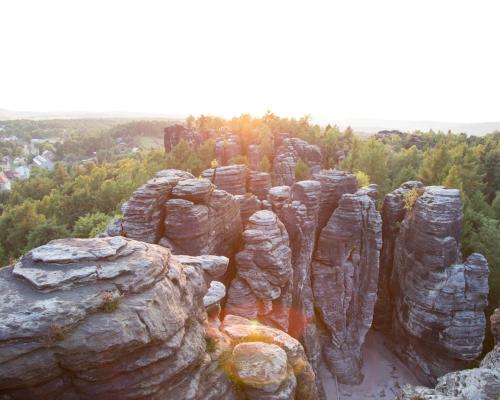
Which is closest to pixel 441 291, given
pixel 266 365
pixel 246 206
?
pixel 246 206

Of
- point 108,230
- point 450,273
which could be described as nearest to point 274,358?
point 108,230

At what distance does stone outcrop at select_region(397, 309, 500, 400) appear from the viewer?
696 inches

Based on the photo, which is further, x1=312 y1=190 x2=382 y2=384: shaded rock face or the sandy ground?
x1=312 y1=190 x2=382 y2=384: shaded rock face

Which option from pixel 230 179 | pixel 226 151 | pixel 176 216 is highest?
pixel 230 179

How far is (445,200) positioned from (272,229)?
15773 mm

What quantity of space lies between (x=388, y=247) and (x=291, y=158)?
27.9m

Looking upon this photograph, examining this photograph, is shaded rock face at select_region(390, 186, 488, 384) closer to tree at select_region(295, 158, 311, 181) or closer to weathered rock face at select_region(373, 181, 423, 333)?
weathered rock face at select_region(373, 181, 423, 333)

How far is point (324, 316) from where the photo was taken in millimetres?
31672

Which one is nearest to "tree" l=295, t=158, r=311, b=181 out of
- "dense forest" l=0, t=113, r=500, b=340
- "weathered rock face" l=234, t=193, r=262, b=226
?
"dense forest" l=0, t=113, r=500, b=340

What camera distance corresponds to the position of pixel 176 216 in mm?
23391

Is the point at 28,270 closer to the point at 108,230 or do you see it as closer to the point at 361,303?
the point at 108,230

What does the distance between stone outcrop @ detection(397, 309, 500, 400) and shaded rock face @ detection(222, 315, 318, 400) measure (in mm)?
7084

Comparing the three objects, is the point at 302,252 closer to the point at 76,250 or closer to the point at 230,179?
the point at 230,179

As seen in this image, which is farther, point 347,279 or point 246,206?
point 347,279
